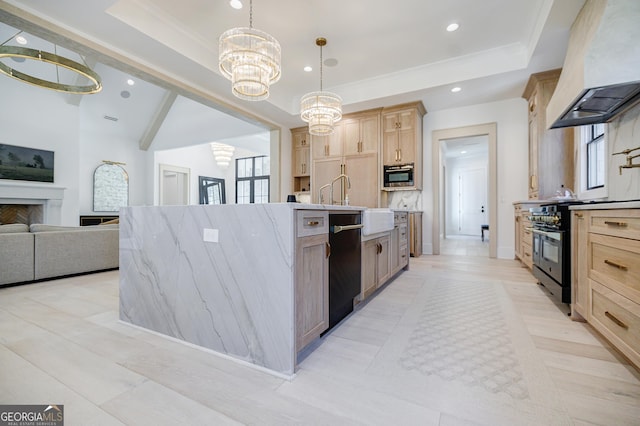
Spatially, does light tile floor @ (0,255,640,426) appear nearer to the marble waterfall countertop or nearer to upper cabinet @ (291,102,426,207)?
the marble waterfall countertop

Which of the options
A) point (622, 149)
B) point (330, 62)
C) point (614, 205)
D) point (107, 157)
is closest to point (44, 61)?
point (330, 62)

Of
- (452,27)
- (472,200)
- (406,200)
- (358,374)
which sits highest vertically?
(452,27)

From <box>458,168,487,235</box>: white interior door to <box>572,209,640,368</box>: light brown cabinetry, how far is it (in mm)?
8130

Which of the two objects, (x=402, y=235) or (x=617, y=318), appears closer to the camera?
(x=617, y=318)

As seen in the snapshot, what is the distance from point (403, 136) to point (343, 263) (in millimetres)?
3985

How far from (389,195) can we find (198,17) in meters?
4.30

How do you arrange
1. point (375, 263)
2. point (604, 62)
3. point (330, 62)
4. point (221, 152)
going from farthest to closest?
point (221, 152) < point (330, 62) < point (375, 263) < point (604, 62)

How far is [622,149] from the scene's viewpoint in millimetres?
2377

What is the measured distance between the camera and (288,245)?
1335mm

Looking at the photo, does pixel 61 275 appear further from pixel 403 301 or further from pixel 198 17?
pixel 403 301

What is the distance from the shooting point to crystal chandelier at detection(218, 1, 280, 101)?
2.59 metres

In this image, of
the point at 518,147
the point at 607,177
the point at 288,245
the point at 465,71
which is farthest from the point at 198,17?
the point at 518,147

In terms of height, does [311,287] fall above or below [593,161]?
below

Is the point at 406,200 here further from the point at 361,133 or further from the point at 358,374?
the point at 358,374
